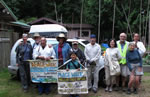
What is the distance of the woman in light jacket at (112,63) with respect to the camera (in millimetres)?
5375

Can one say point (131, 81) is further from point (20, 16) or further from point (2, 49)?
point (20, 16)

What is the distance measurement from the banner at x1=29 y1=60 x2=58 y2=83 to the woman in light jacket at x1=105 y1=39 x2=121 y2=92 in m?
1.67

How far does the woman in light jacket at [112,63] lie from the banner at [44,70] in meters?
1.67

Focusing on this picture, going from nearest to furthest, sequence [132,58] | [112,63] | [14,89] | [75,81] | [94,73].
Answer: [75,81]
[132,58]
[112,63]
[94,73]
[14,89]

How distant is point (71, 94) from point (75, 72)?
0.72 metres

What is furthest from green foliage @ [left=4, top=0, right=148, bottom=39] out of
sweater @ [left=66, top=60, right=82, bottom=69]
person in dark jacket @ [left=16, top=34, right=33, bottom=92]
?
person in dark jacket @ [left=16, top=34, right=33, bottom=92]

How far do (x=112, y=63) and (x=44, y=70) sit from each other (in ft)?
7.05

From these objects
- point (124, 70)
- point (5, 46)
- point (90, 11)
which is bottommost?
point (124, 70)

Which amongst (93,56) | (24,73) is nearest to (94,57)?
(93,56)

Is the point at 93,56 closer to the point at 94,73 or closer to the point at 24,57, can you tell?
the point at 94,73

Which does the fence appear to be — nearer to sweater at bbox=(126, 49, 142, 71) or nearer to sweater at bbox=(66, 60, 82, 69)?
sweater at bbox=(66, 60, 82, 69)

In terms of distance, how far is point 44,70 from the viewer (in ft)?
17.7

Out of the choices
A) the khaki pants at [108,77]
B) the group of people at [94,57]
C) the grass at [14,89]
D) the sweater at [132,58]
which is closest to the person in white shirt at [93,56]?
the group of people at [94,57]

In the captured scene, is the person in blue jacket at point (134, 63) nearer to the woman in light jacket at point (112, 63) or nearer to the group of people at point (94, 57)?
the group of people at point (94, 57)
